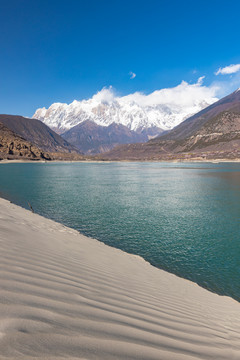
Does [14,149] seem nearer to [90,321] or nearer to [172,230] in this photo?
[172,230]

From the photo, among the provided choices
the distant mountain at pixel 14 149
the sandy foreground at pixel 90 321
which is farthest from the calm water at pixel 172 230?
the distant mountain at pixel 14 149

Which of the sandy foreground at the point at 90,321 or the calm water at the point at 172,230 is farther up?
the sandy foreground at the point at 90,321

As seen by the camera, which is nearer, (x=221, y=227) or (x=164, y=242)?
(x=164, y=242)

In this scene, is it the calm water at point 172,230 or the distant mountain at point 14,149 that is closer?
the calm water at point 172,230

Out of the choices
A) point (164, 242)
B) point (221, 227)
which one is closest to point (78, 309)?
point (164, 242)

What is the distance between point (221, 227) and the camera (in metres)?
17.5

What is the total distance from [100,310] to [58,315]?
2.53ft

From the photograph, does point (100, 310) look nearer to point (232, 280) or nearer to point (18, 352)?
point (18, 352)

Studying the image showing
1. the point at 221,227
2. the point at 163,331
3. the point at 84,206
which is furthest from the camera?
the point at 84,206

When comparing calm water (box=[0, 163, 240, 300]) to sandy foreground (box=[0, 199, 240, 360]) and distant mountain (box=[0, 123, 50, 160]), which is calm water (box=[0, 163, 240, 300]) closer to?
sandy foreground (box=[0, 199, 240, 360])

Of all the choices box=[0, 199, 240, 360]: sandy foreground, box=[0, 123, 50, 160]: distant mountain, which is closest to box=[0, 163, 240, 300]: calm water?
box=[0, 199, 240, 360]: sandy foreground

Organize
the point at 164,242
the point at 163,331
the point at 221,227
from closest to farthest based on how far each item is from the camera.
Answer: the point at 163,331, the point at 164,242, the point at 221,227

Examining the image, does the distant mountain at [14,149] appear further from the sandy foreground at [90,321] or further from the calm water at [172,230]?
the sandy foreground at [90,321]

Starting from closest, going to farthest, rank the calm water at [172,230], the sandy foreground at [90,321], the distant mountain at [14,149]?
the sandy foreground at [90,321] → the calm water at [172,230] → the distant mountain at [14,149]
